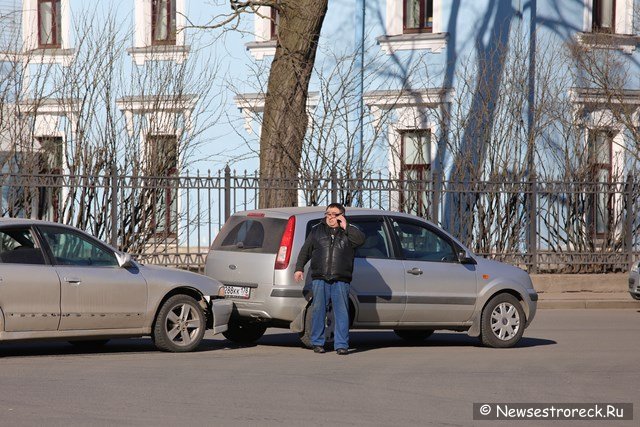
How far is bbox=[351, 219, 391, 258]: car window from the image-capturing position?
1444cm

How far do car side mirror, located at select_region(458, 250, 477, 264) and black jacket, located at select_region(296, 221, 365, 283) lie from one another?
5.28 feet

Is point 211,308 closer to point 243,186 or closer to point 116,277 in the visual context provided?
point 116,277

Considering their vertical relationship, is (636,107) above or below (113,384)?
above

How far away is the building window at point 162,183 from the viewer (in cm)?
2145

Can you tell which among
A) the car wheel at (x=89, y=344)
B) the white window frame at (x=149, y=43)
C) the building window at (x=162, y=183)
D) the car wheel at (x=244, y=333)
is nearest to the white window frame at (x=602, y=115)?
the white window frame at (x=149, y=43)

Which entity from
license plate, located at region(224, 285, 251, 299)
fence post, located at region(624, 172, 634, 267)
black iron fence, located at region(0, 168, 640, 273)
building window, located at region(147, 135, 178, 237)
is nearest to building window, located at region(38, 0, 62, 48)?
building window, located at region(147, 135, 178, 237)

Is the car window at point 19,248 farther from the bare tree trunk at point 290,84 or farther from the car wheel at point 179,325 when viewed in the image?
the bare tree trunk at point 290,84

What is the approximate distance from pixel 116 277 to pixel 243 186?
853cm

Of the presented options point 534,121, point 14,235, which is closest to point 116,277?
point 14,235

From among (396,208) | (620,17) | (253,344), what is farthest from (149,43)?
(253,344)

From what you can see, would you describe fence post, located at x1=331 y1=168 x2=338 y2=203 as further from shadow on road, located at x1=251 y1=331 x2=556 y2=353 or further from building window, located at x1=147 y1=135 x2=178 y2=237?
shadow on road, located at x1=251 y1=331 x2=556 y2=353

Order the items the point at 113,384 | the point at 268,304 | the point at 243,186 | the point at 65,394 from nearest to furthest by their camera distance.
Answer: the point at 65,394 < the point at 113,384 < the point at 268,304 < the point at 243,186

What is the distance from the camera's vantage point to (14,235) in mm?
12680

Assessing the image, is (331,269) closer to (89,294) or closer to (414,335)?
(89,294)
